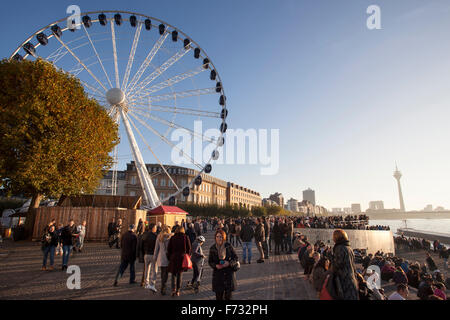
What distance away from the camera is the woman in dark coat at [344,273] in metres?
3.79

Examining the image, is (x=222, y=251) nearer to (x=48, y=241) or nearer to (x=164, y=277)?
(x=164, y=277)

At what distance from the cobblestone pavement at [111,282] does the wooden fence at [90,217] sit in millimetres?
5804

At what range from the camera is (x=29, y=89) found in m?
15.3

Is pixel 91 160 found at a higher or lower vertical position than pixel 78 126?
lower

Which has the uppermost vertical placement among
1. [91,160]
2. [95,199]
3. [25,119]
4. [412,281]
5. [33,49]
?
[33,49]

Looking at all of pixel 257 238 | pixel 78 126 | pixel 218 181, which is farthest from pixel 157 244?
pixel 218 181

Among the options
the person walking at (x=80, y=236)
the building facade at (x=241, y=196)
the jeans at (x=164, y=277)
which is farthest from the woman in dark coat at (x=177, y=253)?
the building facade at (x=241, y=196)

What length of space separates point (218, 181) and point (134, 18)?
5807 centimetres

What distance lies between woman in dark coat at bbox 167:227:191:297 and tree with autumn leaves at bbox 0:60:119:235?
13142 mm

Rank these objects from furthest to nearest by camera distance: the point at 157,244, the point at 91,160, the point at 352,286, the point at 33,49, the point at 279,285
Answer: the point at 33,49 < the point at 91,160 < the point at 279,285 < the point at 157,244 < the point at 352,286

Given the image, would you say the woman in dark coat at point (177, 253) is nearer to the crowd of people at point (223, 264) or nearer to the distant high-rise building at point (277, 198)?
the crowd of people at point (223, 264)

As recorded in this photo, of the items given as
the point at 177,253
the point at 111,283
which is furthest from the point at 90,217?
the point at 177,253

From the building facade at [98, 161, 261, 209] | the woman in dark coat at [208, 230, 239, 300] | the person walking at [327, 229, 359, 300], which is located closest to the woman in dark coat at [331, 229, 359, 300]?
the person walking at [327, 229, 359, 300]

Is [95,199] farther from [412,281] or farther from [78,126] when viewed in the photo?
[412,281]
